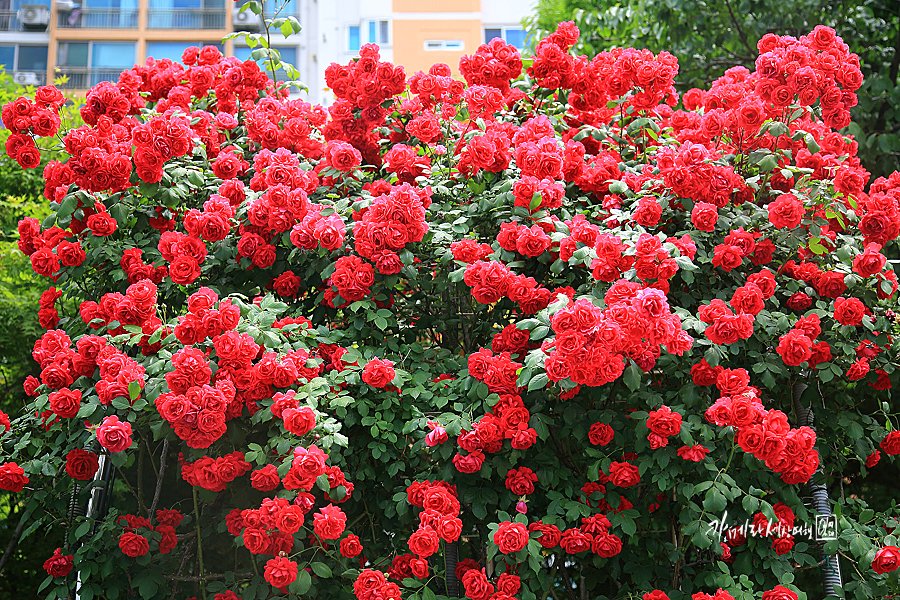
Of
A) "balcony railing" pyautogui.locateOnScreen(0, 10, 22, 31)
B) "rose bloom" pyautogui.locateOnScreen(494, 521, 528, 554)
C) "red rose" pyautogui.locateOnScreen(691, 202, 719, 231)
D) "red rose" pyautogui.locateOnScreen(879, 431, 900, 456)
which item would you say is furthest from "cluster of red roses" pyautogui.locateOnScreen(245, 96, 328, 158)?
"balcony railing" pyautogui.locateOnScreen(0, 10, 22, 31)

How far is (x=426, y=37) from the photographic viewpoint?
19.1m

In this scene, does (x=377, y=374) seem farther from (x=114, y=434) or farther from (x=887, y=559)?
(x=887, y=559)

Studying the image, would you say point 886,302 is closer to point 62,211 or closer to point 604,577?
point 604,577

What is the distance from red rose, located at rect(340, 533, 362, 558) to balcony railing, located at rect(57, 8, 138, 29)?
21.7 m

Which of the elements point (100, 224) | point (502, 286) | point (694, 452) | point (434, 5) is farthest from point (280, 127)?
point (434, 5)

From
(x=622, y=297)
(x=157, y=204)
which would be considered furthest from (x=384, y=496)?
(x=157, y=204)

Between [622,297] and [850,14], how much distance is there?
481 centimetres

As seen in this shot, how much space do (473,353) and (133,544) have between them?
1.32 metres

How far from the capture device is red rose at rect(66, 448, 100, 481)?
2.51 meters

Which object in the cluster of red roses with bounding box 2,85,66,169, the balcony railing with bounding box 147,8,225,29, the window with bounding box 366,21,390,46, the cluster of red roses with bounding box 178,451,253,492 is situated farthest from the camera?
the balcony railing with bounding box 147,8,225,29

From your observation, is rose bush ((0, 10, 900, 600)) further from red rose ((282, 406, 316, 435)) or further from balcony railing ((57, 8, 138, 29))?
balcony railing ((57, 8, 138, 29))

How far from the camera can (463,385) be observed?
2.52m

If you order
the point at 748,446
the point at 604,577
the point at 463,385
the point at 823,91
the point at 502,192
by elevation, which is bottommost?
the point at 604,577

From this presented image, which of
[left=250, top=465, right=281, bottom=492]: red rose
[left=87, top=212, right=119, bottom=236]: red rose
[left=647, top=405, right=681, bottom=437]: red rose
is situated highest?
[left=87, top=212, right=119, bottom=236]: red rose
